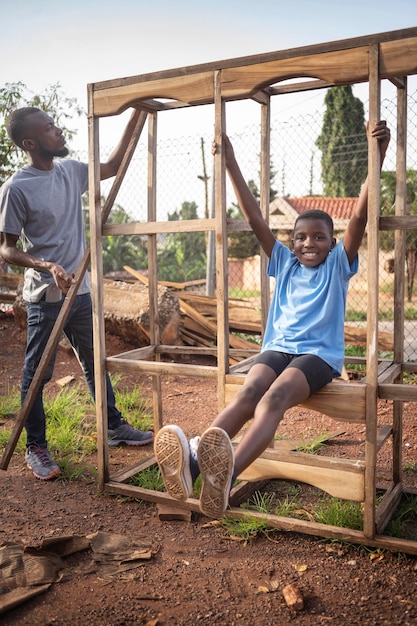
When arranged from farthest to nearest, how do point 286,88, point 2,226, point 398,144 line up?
1. point 2,226
2. point 286,88
3. point 398,144

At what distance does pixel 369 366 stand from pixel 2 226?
2486mm

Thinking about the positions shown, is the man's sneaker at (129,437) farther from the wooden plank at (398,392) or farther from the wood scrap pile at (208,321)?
the wood scrap pile at (208,321)

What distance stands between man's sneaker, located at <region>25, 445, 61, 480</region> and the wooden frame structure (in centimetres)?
44

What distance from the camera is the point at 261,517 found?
3.15 metres

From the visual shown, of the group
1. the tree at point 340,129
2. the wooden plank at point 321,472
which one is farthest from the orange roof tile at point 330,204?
the wooden plank at point 321,472

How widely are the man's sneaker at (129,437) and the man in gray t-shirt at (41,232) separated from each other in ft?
2.18

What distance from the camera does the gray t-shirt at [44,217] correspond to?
3916 millimetres

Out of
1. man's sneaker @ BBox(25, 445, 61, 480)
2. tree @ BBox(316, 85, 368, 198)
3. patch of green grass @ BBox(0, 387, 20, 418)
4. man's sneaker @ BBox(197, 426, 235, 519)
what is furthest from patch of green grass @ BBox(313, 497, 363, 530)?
tree @ BBox(316, 85, 368, 198)

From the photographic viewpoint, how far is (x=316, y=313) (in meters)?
3.11

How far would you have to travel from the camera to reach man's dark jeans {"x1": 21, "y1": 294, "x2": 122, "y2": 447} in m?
4.00

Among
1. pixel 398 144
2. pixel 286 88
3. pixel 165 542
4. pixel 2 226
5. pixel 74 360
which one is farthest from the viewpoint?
pixel 74 360

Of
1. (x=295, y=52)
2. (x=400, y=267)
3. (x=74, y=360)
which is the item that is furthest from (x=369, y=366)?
(x=74, y=360)

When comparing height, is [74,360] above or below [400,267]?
below

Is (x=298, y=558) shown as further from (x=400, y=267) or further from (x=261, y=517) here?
(x=400, y=267)
